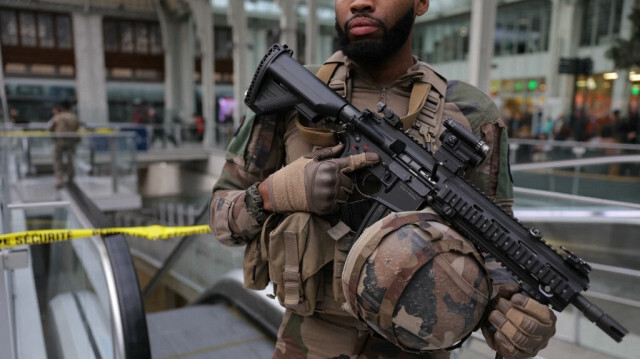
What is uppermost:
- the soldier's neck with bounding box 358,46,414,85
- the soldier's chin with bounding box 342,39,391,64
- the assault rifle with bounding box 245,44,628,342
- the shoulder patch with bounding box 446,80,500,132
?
the soldier's chin with bounding box 342,39,391,64

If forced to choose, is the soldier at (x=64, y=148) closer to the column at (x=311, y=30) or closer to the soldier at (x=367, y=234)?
the column at (x=311, y=30)

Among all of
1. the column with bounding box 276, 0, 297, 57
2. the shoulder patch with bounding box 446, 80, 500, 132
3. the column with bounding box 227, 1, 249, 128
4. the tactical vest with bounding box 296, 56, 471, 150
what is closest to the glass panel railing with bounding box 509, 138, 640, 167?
the shoulder patch with bounding box 446, 80, 500, 132

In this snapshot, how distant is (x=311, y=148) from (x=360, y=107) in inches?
8.0

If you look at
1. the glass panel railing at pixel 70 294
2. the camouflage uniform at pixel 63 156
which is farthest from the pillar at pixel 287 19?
the glass panel railing at pixel 70 294

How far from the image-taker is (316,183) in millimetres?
1217

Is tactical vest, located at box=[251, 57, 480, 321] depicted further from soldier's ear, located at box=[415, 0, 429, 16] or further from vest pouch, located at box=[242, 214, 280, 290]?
soldier's ear, located at box=[415, 0, 429, 16]

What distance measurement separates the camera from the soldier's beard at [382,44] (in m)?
1.32

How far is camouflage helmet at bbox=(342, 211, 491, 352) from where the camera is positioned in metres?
1.03

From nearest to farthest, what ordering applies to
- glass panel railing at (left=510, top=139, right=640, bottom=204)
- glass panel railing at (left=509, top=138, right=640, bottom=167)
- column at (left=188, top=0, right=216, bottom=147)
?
glass panel railing at (left=510, top=139, right=640, bottom=204) → glass panel railing at (left=509, top=138, right=640, bottom=167) → column at (left=188, top=0, right=216, bottom=147)

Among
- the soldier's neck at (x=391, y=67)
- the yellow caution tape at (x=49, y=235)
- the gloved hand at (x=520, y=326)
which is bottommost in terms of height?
the yellow caution tape at (x=49, y=235)

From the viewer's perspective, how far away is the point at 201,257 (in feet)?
15.0

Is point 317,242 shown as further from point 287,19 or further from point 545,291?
point 287,19

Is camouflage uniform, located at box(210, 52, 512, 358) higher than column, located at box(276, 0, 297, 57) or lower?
lower

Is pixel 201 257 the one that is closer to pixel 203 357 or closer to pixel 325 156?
pixel 203 357
